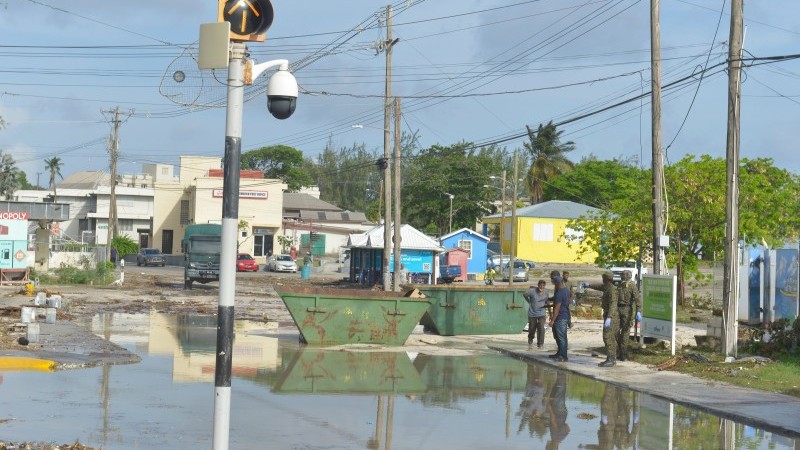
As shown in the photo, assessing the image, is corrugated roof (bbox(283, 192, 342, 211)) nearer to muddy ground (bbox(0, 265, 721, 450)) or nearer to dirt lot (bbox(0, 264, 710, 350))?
muddy ground (bbox(0, 265, 721, 450))

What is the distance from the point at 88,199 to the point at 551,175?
4509 cm

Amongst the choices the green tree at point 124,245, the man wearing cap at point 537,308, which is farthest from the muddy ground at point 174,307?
the green tree at point 124,245

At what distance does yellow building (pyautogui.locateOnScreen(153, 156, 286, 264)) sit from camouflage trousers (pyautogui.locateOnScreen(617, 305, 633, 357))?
219 ft

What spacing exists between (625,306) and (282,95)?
13.6m

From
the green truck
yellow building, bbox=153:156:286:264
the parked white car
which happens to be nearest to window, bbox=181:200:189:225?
yellow building, bbox=153:156:286:264

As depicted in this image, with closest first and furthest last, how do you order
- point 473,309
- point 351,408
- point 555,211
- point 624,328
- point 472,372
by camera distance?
point 351,408, point 472,372, point 624,328, point 473,309, point 555,211

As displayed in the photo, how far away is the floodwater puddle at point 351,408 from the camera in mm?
12133

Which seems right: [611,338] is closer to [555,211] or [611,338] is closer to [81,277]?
[81,277]

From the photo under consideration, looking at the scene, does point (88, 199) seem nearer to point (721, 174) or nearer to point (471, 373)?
point (721, 174)

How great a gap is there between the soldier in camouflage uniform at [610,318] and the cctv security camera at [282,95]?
12751mm

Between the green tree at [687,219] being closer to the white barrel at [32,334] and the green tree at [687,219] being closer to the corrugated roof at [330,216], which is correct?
the white barrel at [32,334]

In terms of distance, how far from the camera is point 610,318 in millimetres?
20312

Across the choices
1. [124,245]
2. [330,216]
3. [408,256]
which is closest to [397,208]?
[408,256]

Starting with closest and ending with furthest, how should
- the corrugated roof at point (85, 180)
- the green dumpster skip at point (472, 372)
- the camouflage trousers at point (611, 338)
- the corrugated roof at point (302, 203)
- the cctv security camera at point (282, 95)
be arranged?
the cctv security camera at point (282, 95) < the green dumpster skip at point (472, 372) < the camouflage trousers at point (611, 338) < the corrugated roof at point (302, 203) < the corrugated roof at point (85, 180)
